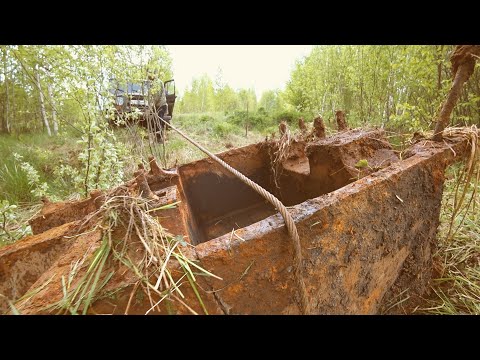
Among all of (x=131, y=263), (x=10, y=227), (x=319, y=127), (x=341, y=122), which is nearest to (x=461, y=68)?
(x=341, y=122)

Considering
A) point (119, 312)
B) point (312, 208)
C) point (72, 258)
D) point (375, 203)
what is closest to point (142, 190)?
A: point (72, 258)

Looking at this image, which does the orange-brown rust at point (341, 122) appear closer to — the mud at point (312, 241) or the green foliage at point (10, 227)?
the mud at point (312, 241)

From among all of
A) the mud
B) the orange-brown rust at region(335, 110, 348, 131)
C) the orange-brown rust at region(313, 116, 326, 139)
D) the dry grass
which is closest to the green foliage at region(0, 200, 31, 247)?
the mud

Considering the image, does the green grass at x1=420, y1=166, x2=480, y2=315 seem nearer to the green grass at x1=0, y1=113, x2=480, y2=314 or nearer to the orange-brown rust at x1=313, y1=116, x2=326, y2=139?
the green grass at x1=0, y1=113, x2=480, y2=314

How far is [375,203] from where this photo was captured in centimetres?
171

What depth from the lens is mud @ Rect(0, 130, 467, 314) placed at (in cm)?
123

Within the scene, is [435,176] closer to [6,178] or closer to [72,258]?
[72,258]


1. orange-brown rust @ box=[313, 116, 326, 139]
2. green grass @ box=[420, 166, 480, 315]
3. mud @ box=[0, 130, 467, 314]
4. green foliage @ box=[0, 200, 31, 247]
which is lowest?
green grass @ box=[420, 166, 480, 315]

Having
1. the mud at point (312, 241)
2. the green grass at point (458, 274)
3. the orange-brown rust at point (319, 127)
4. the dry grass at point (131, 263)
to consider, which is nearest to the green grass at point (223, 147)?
the green grass at point (458, 274)

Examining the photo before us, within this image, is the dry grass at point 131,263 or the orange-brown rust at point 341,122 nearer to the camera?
the dry grass at point 131,263

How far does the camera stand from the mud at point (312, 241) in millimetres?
1233

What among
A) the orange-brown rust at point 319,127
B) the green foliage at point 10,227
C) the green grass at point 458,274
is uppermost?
the orange-brown rust at point 319,127

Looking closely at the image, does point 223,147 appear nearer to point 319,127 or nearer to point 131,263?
point 319,127

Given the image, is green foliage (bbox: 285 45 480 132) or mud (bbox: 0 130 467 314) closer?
mud (bbox: 0 130 467 314)
